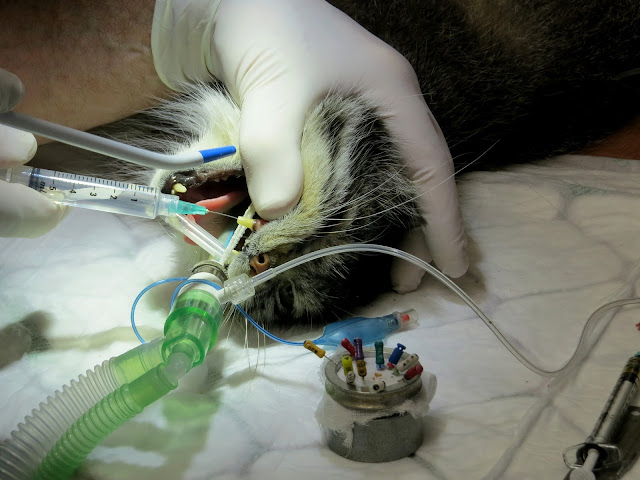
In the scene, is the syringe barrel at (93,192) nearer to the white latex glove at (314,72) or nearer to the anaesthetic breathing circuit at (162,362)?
the anaesthetic breathing circuit at (162,362)

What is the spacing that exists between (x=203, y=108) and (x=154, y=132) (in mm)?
211

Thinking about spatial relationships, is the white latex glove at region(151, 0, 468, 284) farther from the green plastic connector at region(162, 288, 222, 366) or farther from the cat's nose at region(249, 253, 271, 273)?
the green plastic connector at region(162, 288, 222, 366)

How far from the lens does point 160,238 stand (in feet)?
5.10

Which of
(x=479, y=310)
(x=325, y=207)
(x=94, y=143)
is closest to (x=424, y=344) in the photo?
(x=479, y=310)

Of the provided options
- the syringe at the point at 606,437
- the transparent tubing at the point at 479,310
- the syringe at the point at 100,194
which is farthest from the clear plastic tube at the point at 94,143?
the syringe at the point at 606,437

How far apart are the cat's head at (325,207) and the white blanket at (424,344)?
0.07 metres

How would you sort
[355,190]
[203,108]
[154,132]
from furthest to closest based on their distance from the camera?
[154,132], [203,108], [355,190]

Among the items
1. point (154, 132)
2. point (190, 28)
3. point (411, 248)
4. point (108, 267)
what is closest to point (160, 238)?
point (108, 267)

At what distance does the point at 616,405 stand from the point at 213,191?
81 cm

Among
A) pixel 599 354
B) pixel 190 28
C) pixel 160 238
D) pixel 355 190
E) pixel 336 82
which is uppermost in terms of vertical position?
pixel 190 28

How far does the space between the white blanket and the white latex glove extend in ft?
0.54

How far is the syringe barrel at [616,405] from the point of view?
37.9 inches

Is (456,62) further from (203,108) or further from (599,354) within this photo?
(599,354)

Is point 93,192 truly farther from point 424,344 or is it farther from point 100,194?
point 424,344
